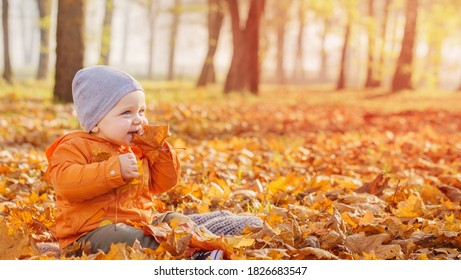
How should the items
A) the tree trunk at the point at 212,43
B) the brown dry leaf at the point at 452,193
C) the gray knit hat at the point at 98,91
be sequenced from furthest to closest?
the tree trunk at the point at 212,43 → the brown dry leaf at the point at 452,193 → the gray knit hat at the point at 98,91

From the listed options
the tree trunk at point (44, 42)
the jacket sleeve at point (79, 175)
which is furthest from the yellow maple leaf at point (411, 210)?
the tree trunk at point (44, 42)

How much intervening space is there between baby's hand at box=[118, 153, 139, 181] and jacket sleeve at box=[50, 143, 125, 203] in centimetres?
2

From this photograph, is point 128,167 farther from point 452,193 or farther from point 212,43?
point 212,43

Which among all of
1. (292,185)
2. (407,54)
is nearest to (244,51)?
(407,54)

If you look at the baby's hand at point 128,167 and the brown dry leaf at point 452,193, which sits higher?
the baby's hand at point 128,167

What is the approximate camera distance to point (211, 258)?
9.49ft

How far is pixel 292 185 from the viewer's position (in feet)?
16.0

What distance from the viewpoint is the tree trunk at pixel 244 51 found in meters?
17.6

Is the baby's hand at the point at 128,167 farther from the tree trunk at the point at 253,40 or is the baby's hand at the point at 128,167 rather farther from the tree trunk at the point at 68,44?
the tree trunk at the point at 253,40

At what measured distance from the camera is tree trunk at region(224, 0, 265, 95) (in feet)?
57.9

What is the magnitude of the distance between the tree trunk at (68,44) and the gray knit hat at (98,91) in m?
8.73

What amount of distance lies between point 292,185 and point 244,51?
13244 millimetres
